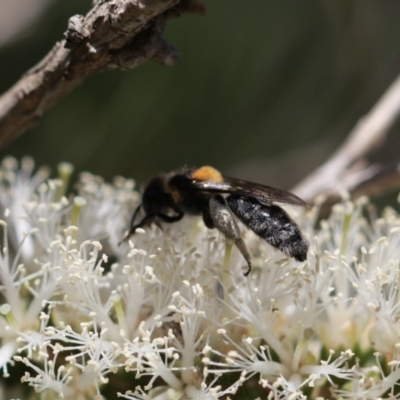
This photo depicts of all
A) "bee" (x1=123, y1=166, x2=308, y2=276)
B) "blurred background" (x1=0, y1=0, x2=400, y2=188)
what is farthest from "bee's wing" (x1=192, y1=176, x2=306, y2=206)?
"blurred background" (x1=0, y1=0, x2=400, y2=188)

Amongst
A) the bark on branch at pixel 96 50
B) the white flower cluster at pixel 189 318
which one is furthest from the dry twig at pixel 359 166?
the bark on branch at pixel 96 50

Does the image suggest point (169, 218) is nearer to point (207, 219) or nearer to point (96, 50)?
point (207, 219)

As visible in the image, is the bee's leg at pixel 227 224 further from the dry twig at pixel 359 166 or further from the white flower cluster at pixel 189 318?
the dry twig at pixel 359 166

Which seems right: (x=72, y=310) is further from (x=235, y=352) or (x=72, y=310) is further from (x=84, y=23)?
(x=84, y=23)

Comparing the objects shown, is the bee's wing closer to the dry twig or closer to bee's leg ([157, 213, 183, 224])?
bee's leg ([157, 213, 183, 224])

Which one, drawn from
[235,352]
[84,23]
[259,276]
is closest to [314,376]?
[235,352]

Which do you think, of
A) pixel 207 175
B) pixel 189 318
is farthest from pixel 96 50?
pixel 189 318
